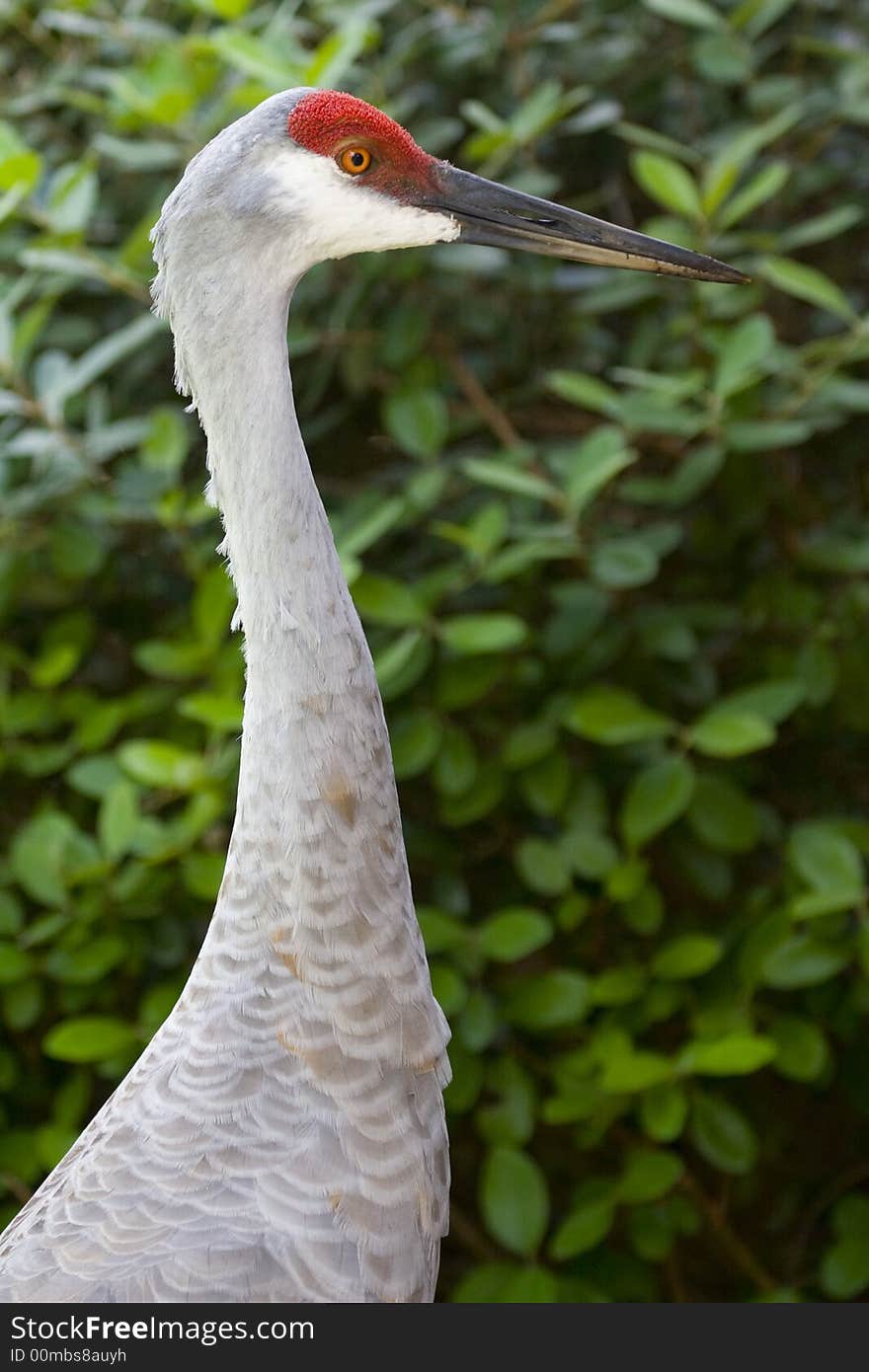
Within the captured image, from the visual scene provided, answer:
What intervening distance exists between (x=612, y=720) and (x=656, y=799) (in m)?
0.09

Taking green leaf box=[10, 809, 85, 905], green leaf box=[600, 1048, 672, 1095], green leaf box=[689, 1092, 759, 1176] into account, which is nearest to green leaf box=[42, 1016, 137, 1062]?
green leaf box=[10, 809, 85, 905]

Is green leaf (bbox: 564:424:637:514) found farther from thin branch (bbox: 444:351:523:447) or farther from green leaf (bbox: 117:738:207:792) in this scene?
green leaf (bbox: 117:738:207:792)

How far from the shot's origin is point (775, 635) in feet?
5.32

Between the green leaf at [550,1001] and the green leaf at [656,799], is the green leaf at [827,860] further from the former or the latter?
the green leaf at [550,1001]

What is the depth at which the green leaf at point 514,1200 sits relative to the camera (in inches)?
52.8

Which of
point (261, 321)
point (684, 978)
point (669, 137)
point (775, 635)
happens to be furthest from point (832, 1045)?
point (261, 321)

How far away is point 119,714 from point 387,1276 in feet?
2.43

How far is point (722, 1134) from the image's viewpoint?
1.41 meters

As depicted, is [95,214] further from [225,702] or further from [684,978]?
[684,978]

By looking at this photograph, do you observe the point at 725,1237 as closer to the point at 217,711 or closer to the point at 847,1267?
the point at 847,1267

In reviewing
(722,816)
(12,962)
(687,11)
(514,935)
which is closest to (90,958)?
(12,962)

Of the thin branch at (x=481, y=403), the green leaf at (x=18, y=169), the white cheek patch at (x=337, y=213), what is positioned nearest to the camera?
the white cheek patch at (x=337, y=213)

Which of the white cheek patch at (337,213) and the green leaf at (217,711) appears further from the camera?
the green leaf at (217,711)

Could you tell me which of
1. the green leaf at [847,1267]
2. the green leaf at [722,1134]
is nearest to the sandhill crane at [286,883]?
the green leaf at [722,1134]
